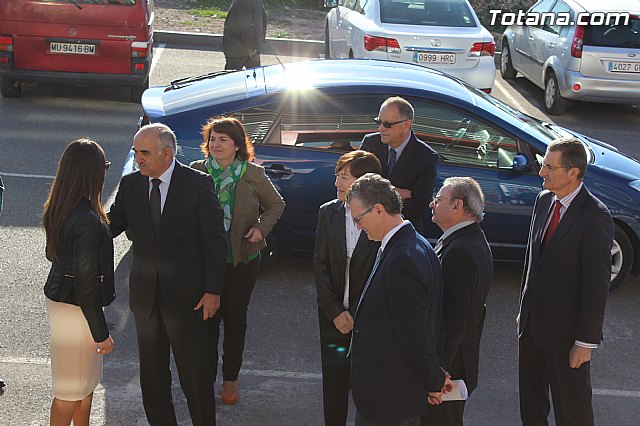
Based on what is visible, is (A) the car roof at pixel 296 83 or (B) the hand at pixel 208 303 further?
(A) the car roof at pixel 296 83

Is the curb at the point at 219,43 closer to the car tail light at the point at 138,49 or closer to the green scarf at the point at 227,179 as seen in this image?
the car tail light at the point at 138,49

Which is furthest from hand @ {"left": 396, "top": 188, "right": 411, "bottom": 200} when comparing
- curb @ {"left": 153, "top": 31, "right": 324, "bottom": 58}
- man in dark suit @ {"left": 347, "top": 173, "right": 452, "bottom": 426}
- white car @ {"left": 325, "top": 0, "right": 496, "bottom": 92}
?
curb @ {"left": 153, "top": 31, "right": 324, "bottom": 58}

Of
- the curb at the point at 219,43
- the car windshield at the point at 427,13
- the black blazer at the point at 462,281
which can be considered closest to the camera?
the black blazer at the point at 462,281

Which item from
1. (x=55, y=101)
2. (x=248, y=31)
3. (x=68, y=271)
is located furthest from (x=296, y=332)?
(x=55, y=101)

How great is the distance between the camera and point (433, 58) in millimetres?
12648

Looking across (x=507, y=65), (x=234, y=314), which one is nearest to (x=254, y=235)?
(x=234, y=314)

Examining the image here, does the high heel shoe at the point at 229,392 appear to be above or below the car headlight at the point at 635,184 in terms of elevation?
below

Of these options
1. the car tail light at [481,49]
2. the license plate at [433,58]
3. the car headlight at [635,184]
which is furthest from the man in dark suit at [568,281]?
the car tail light at [481,49]

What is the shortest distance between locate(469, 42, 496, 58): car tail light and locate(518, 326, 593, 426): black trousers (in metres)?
8.29

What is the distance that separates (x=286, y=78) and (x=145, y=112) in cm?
119

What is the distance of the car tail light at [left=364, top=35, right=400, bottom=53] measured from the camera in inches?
499

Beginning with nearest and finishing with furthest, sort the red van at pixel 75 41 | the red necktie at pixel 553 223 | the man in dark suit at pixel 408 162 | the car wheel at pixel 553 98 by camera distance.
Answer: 1. the red necktie at pixel 553 223
2. the man in dark suit at pixel 408 162
3. the red van at pixel 75 41
4. the car wheel at pixel 553 98

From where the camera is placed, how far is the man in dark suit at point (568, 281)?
4633mm

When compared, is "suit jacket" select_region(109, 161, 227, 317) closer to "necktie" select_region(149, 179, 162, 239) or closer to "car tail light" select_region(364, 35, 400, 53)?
"necktie" select_region(149, 179, 162, 239)
